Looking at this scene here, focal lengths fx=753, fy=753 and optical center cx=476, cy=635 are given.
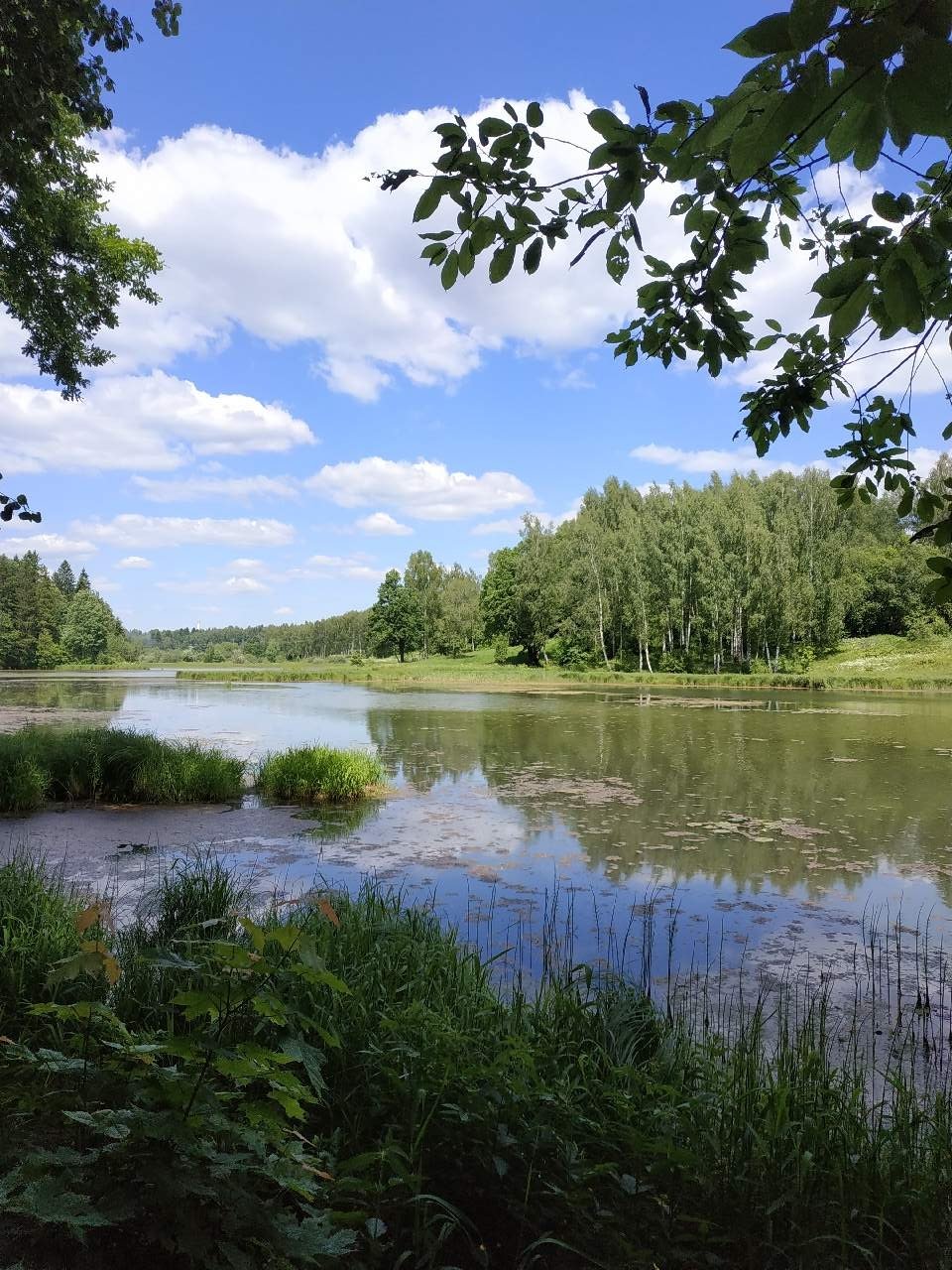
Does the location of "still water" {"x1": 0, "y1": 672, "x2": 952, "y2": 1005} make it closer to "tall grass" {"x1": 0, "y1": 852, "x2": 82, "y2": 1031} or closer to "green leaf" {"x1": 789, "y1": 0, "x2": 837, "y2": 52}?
"tall grass" {"x1": 0, "y1": 852, "x2": 82, "y2": 1031}

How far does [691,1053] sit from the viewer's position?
3.04 metres

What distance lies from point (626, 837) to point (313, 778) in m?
4.37

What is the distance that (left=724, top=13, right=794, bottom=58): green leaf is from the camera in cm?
88

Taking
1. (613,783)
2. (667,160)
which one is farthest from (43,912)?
(613,783)

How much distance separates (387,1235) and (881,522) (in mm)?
63752

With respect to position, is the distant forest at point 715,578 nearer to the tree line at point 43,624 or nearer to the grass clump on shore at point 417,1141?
the grass clump on shore at point 417,1141

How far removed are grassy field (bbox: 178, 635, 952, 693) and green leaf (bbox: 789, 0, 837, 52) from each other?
123ft

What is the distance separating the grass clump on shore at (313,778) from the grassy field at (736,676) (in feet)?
91.1

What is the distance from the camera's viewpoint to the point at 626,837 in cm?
841

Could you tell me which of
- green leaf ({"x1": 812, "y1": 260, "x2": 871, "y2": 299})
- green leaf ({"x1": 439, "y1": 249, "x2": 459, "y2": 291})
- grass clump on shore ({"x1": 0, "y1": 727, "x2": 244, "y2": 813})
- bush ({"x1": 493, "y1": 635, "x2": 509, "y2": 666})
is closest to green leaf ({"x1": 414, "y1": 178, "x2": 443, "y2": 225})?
green leaf ({"x1": 439, "y1": 249, "x2": 459, "y2": 291})

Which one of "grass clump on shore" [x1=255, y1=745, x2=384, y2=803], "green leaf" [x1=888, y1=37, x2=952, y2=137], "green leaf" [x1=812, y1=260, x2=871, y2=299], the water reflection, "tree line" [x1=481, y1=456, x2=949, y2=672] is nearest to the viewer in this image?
"green leaf" [x1=888, y1=37, x2=952, y2=137]

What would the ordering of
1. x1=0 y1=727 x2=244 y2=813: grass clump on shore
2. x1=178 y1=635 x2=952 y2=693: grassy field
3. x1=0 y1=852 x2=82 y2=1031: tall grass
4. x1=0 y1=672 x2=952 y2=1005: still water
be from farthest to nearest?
x1=178 y1=635 x2=952 y2=693: grassy field
x1=0 y1=727 x2=244 y2=813: grass clump on shore
x1=0 y1=672 x2=952 y2=1005: still water
x1=0 y1=852 x2=82 y2=1031: tall grass

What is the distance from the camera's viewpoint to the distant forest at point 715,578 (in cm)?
4291

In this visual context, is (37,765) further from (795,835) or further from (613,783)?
(795,835)
